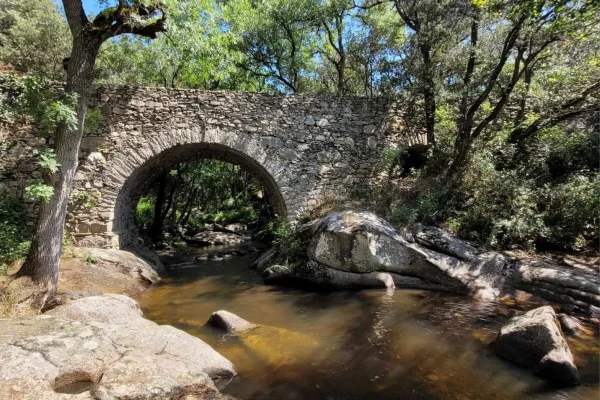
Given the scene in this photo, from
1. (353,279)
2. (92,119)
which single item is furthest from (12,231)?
(353,279)

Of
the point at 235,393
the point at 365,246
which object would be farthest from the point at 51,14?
the point at 235,393

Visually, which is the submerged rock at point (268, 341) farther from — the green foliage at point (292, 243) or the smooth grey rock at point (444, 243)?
the smooth grey rock at point (444, 243)

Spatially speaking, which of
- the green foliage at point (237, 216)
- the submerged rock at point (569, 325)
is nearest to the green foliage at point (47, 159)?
the submerged rock at point (569, 325)

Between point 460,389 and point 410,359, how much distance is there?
0.70 m

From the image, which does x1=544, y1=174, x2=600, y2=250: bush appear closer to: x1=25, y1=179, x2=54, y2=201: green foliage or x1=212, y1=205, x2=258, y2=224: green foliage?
x1=25, y1=179, x2=54, y2=201: green foliage

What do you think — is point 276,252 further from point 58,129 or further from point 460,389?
point 460,389

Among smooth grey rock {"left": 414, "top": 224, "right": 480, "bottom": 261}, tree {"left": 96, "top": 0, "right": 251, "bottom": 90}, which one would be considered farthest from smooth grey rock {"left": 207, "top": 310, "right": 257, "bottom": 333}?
tree {"left": 96, "top": 0, "right": 251, "bottom": 90}

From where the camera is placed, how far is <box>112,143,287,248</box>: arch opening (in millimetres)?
9078

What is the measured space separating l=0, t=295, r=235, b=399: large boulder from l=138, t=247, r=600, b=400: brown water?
0.43 metres

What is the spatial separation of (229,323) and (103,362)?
1.98 m

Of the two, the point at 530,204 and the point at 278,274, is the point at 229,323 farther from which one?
the point at 530,204

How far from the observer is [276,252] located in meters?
9.72

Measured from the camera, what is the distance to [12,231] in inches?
284

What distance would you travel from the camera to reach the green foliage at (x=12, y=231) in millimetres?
6426
